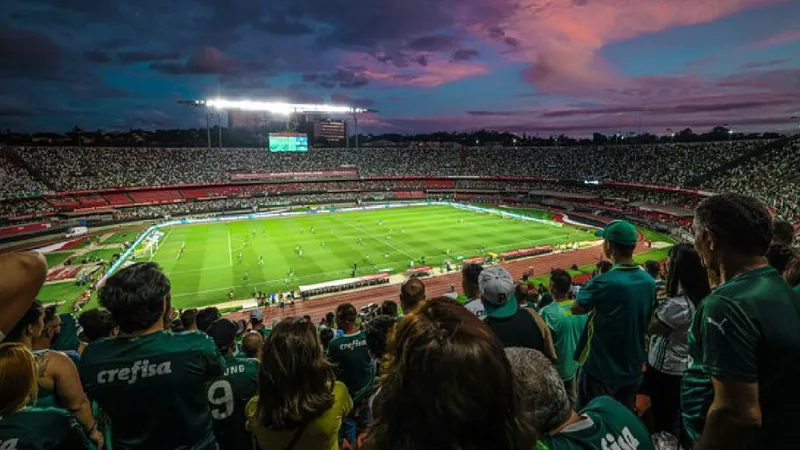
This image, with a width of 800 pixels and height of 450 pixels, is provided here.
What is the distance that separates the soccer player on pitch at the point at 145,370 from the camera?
347 cm

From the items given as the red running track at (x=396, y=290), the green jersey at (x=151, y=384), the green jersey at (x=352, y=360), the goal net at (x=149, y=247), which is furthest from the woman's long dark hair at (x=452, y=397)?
the goal net at (x=149, y=247)

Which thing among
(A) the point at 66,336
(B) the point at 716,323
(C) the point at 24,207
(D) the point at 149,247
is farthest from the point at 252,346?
(C) the point at 24,207

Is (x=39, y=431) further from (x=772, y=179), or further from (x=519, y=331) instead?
(x=772, y=179)

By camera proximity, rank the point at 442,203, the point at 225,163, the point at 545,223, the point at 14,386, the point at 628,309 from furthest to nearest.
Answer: the point at 225,163 < the point at 442,203 < the point at 545,223 < the point at 628,309 < the point at 14,386

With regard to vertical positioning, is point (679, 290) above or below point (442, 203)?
above

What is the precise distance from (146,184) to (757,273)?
8769 centimetres

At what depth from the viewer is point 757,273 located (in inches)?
117

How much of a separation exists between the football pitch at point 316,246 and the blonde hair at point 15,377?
3048 centimetres

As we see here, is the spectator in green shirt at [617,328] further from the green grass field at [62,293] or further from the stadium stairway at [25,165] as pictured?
the stadium stairway at [25,165]

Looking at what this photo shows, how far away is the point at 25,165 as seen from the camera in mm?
69438

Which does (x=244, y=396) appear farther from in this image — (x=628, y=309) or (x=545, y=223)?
(x=545, y=223)

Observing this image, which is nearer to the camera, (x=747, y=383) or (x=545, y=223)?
(x=747, y=383)

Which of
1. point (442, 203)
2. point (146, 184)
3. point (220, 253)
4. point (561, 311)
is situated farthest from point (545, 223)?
point (146, 184)

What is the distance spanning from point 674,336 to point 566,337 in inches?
44.1
